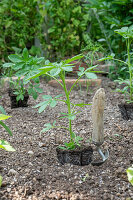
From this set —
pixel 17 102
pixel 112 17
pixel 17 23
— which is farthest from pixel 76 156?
pixel 17 23

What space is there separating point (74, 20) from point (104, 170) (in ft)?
11.2

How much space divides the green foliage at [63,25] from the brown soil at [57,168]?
2307mm

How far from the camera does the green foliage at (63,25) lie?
439 centimetres

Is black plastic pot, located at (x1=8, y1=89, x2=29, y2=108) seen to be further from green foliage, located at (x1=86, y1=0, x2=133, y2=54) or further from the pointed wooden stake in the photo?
green foliage, located at (x1=86, y1=0, x2=133, y2=54)

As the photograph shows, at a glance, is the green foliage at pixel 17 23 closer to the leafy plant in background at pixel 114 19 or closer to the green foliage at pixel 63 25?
the green foliage at pixel 63 25

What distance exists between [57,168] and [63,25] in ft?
11.2

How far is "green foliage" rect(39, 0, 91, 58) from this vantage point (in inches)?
173

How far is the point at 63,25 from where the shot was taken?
4574 millimetres

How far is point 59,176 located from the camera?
1.54 meters

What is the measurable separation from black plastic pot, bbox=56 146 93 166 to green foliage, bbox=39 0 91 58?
9.80 feet

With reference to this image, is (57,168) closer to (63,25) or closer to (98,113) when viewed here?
(98,113)

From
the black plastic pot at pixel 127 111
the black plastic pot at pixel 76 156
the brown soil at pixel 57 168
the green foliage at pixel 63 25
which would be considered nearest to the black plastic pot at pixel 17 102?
the brown soil at pixel 57 168

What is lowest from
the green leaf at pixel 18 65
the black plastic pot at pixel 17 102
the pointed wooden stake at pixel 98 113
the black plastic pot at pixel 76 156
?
→ the black plastic pot at pixel 17 102

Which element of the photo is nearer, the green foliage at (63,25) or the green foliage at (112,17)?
the green foliage at (112,17)
